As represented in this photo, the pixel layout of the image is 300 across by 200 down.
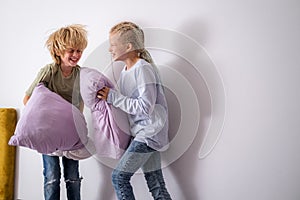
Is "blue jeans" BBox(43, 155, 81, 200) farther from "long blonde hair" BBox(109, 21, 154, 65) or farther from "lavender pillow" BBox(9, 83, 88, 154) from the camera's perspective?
"long blonde hair" BBox(109, 21, 154, 65)

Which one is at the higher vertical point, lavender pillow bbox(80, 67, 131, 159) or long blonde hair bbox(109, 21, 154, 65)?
long blonde hair bbox(109, 21, 154, 65)

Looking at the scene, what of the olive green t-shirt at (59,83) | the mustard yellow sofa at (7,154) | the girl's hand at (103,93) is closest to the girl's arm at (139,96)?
the girl's hand at (103,93)

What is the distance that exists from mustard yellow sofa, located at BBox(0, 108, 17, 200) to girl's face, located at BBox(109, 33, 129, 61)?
929mm

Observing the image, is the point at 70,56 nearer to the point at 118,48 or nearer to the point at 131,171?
the point at 118,48

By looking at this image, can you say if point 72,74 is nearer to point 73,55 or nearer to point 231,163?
point 73,55

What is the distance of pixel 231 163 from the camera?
5.30 feet

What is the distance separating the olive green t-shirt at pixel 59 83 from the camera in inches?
70.8

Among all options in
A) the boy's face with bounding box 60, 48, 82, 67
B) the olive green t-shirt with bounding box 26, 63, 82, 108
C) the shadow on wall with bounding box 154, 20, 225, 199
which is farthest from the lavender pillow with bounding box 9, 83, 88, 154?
the shadow on wall with bounding box 154, 20, 225, 199

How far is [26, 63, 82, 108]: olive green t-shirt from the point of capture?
1799mm

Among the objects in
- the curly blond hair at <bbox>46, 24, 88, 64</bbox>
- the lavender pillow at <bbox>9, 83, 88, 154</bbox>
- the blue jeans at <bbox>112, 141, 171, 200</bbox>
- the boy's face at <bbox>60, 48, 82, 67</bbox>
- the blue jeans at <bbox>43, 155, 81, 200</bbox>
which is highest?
the curly blond hair at <bbox>46, 24, 88, 64</bbox>

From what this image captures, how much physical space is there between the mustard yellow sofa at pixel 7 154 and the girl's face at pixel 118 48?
0.93m

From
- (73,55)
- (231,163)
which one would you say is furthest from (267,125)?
(73,55)

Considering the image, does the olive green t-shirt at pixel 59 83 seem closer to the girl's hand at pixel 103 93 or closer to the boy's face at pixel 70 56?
the boy's face at pixel 70 56

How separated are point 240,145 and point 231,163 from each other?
0.31 ft
